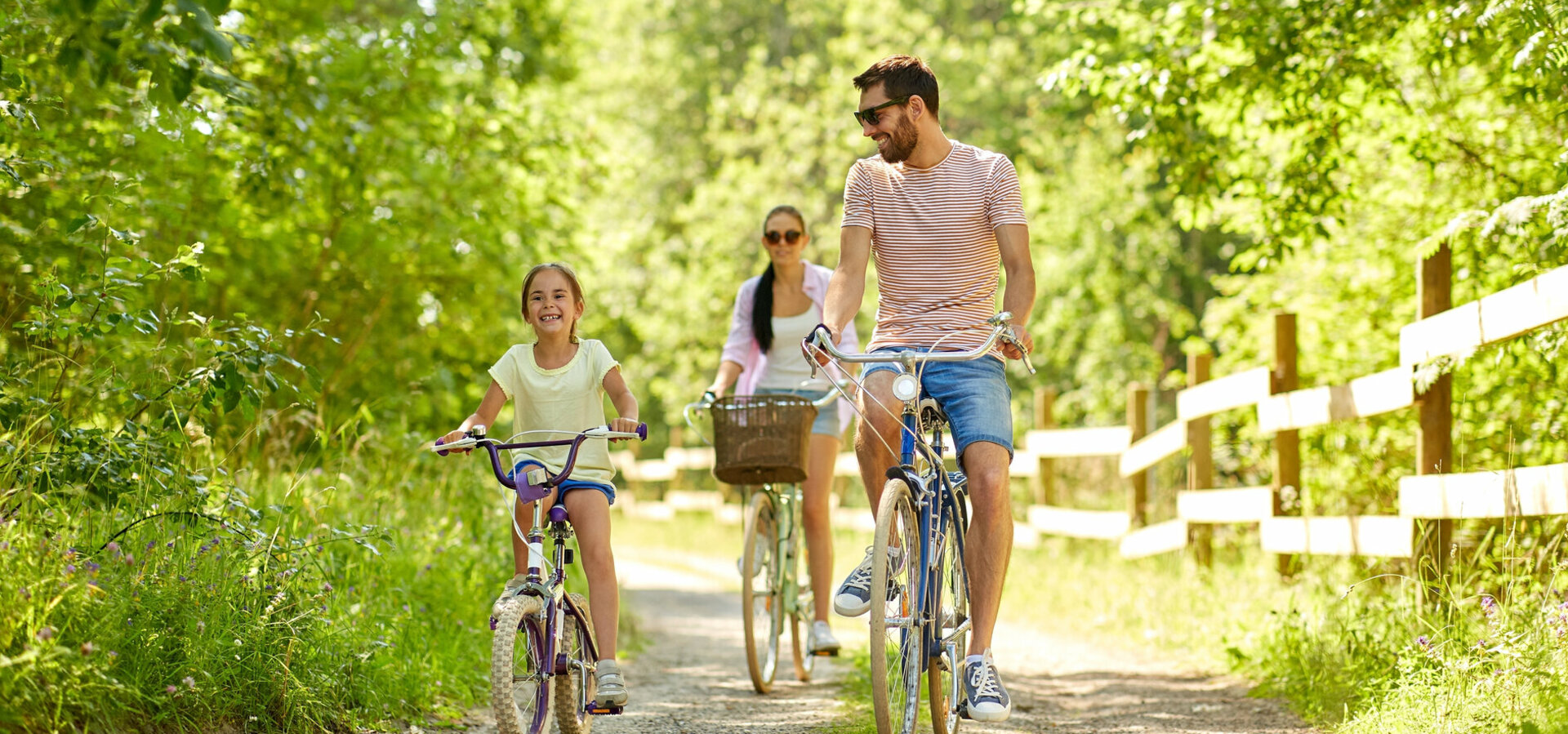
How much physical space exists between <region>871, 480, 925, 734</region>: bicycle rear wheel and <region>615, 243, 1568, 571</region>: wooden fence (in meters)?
2.17

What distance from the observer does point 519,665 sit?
3855 mm

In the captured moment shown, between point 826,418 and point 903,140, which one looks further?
point 826,418

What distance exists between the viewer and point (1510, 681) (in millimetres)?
3861

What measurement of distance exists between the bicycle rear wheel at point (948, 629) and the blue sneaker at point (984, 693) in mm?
60

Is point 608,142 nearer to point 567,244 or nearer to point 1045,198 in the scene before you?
point 567,244

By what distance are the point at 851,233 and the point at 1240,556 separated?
5.95 meters

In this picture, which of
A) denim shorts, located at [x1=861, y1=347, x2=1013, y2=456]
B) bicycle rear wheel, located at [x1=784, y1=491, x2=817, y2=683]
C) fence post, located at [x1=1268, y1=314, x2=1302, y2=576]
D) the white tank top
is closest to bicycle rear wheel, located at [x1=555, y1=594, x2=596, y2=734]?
denim shorts, located at [x1=861, y1=347, x2=1013, y2=456]

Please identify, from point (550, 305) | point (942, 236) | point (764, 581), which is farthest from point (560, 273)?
point (764, 581)

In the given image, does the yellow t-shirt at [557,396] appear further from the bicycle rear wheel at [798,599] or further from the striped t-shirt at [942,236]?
the bicycle rear wheel at [798,599]

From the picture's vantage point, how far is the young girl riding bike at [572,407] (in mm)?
4258

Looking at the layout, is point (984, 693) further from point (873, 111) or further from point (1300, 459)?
point (1300, 459)

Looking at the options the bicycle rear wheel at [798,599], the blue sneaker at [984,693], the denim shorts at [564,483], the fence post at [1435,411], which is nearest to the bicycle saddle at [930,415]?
the blue sneaker at [984,693]

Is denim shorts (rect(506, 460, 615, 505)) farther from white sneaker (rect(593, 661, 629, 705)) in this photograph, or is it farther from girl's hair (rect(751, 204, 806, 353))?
girl's hair (rect(751, 204, 806, 353))

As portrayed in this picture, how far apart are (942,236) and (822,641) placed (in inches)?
95.2
